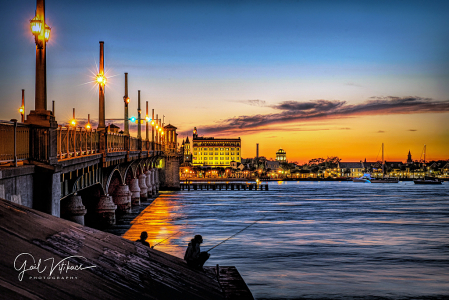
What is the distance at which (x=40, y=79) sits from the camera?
17.1m

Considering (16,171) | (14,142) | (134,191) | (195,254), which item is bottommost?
(134,191)

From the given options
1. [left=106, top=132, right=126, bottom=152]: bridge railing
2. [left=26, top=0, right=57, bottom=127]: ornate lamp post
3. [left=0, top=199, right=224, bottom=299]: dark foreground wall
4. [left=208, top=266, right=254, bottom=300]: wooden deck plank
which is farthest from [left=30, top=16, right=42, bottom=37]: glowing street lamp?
[left=106, top=132, right=126, bottom=152]: bridge railing

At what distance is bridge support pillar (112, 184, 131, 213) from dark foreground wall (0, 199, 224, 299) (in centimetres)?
4120

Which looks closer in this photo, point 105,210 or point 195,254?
point 195,254

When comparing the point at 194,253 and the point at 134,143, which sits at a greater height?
the point at 134,143

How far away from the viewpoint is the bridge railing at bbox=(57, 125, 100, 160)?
2065cm

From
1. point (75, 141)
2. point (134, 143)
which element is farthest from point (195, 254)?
point (134, 143)

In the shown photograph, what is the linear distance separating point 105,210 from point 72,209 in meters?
14.4

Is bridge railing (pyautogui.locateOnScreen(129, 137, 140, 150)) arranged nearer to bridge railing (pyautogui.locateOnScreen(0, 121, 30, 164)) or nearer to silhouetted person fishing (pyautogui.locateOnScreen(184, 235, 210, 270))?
bridge railing (pyautogui.locateOnScreen(0, 121, 30, 164))

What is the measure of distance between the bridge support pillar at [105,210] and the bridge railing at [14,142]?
26.7 m

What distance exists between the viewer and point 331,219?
64.7 m

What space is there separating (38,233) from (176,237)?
32.6m

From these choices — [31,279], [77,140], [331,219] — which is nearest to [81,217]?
[77,140]

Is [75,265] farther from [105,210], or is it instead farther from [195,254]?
[105,210]
